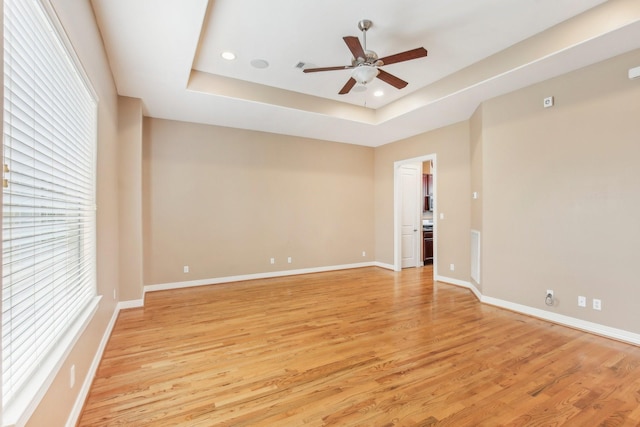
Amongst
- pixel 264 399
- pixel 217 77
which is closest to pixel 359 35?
pixel 217 77

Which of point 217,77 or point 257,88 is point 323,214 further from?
point 217,77

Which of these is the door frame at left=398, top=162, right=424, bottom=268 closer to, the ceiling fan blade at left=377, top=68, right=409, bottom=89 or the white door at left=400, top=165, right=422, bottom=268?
the white door at left=400, top=165, right=422, bottom=268

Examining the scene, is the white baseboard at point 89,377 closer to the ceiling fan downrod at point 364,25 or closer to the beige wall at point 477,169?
the ceiling fan downrod at point 364,25

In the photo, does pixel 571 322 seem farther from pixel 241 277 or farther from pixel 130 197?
pixel 130 197

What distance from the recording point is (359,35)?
3215 mm

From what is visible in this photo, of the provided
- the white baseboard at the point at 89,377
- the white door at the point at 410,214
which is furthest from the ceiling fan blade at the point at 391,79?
the white baseboard at the point at 89,377

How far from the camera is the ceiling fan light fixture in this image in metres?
3.08

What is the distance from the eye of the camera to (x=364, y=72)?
10.3ft

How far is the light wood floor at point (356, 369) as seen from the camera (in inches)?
77.9

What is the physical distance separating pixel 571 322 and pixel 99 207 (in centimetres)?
513

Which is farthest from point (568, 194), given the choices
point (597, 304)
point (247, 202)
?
point (247, 202)

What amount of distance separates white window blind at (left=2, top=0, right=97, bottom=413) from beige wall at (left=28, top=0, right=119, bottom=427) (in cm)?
17

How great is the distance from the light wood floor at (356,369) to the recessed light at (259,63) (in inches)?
125

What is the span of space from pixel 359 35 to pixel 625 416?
379 centimetres
